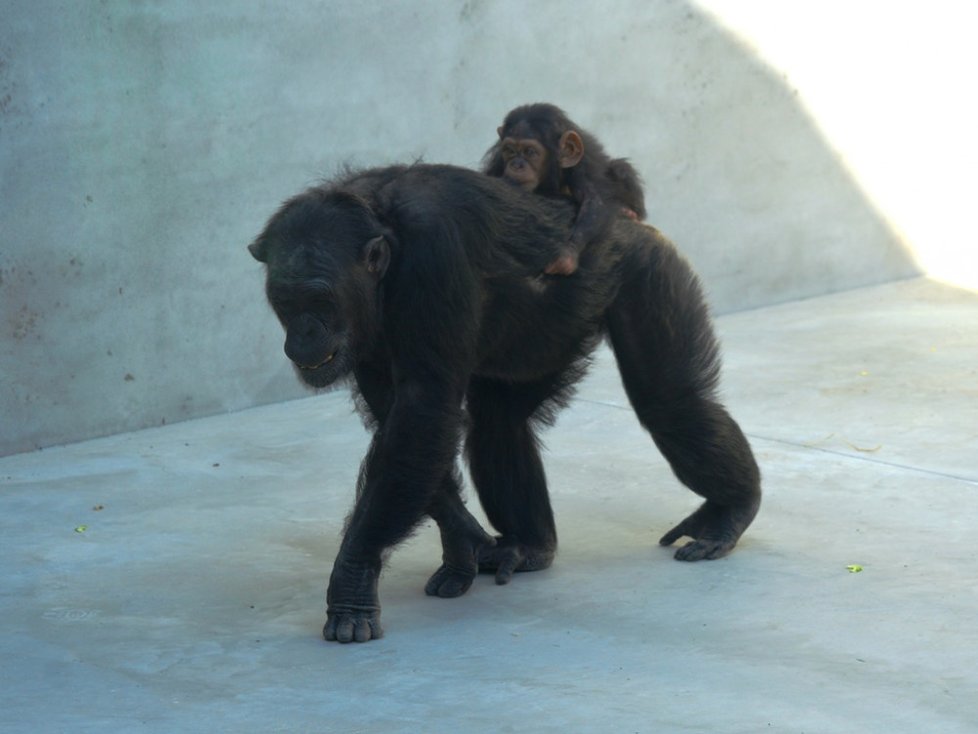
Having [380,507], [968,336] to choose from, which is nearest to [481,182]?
[380,507]

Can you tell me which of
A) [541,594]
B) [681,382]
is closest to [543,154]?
[681,382]

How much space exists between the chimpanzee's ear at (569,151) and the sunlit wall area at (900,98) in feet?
15.6

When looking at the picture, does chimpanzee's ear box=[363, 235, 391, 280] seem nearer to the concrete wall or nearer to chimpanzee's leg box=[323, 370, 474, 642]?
chimpanzee's leg box=[323, 370, 474, 642]

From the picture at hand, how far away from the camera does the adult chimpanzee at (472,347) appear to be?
4.36 m

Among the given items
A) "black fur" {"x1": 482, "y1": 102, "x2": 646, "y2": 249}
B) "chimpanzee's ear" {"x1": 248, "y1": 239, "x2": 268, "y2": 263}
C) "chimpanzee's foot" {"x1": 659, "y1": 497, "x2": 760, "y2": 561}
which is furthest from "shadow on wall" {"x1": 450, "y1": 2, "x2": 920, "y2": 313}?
"chimpanzee's ear" {"x1": 248, "y1": 239, "x2": 268, "y2": 263}

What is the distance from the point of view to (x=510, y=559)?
5.02 meters

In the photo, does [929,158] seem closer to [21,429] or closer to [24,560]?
[21,429]

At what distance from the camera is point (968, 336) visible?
8.69m

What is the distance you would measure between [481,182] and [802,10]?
5801 millimetres

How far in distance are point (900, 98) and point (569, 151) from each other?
5.71m

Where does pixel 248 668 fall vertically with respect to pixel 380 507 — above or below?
below

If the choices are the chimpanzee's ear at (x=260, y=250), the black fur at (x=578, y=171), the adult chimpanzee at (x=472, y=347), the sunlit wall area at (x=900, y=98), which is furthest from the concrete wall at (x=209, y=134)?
the chimpanzee's ear at (x=260, y=250)

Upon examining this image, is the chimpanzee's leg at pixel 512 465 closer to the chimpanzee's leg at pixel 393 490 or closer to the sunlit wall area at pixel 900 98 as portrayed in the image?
the chimpanzee's leg at pixel 393 490

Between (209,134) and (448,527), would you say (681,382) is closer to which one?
(448,527)
